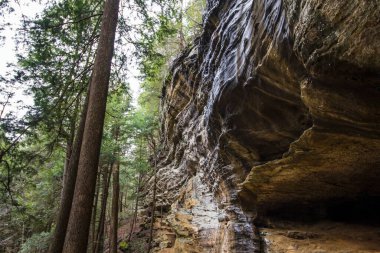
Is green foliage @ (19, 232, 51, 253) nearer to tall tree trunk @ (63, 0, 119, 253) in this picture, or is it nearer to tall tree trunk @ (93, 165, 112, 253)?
tall tree trunk @ (93, 165, 112, 253)

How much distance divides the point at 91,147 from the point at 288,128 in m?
4.38

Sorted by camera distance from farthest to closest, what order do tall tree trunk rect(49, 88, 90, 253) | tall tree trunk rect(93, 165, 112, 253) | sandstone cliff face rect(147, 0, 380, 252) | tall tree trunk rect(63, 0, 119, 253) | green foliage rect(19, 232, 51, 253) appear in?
tall tree trunk rect(93, 165, 112, 253) < green foliage rect(19, 232, 51, 253) < tall tree trunk rect(49, 88, 90, 253) < tall tree trunk rect(63, 0, 119, 253) < sandstone cliff face rect(147, 0, 380, 252)

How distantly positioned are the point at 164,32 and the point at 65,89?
3993 millimetres

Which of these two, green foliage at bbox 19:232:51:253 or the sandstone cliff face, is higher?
the sandstone cliff face

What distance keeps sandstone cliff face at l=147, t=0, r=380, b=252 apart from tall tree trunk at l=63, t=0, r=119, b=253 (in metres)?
3.06

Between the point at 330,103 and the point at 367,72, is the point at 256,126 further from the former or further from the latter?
the point at 367,72

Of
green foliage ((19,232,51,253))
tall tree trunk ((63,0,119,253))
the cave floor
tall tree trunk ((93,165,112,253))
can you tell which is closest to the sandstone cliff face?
the cave floor

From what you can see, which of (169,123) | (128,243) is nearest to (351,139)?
(169,123)

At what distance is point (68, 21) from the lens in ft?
29.8

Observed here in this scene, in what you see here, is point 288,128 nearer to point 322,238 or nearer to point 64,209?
point 322,238

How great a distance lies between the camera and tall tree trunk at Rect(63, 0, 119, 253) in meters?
5.78

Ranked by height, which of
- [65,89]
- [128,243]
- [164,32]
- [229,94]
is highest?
[164,32]

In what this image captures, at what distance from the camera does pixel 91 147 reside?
6387 millimetres

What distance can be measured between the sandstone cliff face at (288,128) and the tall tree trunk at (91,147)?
10.0 ft
